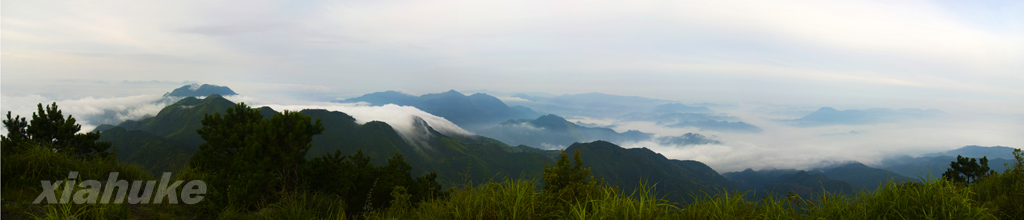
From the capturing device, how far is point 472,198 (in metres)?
6.46

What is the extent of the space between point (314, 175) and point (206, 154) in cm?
314

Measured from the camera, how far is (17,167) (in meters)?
8.69

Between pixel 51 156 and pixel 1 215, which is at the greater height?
pixel 51 156

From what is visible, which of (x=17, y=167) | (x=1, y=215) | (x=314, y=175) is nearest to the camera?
(x=1, y=215)

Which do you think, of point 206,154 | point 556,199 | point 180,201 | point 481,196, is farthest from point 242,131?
point 556,199

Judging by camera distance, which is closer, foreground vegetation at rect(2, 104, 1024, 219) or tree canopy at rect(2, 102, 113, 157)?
foreground vegetation at rect(2, 104, 1024, 219)

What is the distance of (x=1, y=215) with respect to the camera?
663 cm

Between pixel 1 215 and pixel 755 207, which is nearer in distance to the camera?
pixel 755 207

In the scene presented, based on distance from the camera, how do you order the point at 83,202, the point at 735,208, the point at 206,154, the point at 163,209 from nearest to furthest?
the point at 735,208 → the point at 83,202 → the point at 163,209 → the point at 206,154

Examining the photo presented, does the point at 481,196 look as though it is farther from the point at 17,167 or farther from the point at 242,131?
the point at 17,167

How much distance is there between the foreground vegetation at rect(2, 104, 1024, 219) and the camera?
560 centimetres

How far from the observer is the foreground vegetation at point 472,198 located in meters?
5.60

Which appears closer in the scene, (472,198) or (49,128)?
(472,198)

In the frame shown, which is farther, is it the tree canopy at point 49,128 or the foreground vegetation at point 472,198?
the tree canopy at point 49,128
